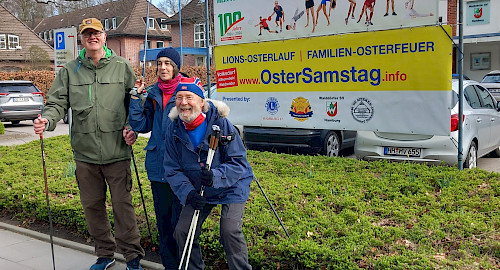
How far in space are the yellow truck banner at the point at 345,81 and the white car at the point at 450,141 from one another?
2.47 ft

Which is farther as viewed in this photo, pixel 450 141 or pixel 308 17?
pixel 308 17

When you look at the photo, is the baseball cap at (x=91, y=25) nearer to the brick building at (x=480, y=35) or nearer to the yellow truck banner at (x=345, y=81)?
the yellow truck banner at (x=345, y=81)

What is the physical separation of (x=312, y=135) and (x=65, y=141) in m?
6.10

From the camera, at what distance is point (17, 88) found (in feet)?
67.8

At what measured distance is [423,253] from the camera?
4.43 metres

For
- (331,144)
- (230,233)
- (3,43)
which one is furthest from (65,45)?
(3,43)

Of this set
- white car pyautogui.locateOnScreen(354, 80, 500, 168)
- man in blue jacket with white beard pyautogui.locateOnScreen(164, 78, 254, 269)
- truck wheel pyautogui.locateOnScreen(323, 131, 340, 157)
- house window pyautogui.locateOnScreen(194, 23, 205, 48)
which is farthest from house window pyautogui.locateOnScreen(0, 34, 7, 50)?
man in blue jacket with white beard pyautogui.locateOnScreen(164, 78, 254, 269)

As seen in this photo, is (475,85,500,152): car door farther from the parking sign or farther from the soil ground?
the parking sign

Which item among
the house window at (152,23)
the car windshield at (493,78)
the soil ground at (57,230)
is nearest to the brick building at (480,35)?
the car windshield at (493,78)

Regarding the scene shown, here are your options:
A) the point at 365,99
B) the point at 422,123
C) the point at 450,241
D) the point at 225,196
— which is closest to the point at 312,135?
the point at 365,99

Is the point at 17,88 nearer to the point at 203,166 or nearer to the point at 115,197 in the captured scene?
the point at 115,197

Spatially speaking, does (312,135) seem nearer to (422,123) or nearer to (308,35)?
(308,35)

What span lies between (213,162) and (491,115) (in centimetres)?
760

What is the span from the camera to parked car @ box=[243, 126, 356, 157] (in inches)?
404
